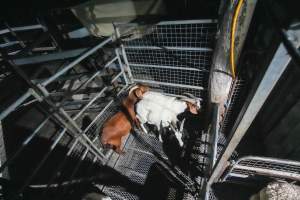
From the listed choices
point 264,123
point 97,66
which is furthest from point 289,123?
point 97,66

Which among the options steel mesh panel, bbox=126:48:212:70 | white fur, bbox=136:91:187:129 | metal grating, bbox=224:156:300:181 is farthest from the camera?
white fur, bbox=136:91:187:129

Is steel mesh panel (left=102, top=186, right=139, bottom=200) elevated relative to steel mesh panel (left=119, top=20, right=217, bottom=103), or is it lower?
lower

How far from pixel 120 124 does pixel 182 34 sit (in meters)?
2.01

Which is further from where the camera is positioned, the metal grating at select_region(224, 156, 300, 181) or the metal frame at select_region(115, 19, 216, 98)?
the metal frame at select_region(115, 19, 216, 98)

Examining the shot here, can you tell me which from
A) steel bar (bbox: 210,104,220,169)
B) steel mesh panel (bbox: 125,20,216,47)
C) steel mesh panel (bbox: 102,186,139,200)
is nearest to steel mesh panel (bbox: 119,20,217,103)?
steel mesh panel (bbox: 125,20,216,47)

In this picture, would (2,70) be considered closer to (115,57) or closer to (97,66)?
(97,66)

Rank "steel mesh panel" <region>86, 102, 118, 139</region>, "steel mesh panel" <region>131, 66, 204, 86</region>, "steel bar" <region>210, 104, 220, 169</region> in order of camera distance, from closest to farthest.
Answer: "steel bar" <region>210, 104, 220, 169</region>
"steel mesh panel" <region>131, 66, 204, 86</region>
"steel mesh panel" <region>86, 102, 118, 139</region>

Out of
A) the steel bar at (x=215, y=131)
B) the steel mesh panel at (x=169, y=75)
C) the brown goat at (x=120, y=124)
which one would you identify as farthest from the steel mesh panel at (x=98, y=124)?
the steel bar at (x=215, y=131)

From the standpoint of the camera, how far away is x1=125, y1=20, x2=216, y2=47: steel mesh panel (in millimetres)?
2727

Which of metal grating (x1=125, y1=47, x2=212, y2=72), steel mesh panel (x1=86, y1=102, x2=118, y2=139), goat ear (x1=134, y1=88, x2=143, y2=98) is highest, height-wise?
metal grating (x1=125, y1=47, x2=212, y2=72)

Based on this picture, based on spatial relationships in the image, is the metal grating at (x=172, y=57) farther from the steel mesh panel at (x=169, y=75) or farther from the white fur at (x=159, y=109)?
the white fur at (x=159, y=109)

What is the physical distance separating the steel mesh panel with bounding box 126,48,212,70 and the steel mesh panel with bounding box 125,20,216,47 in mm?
137

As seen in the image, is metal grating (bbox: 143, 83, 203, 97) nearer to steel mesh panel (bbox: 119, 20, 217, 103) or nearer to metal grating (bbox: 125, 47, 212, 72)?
steel mesh panel (bbox: 119, 20, 217, 103)

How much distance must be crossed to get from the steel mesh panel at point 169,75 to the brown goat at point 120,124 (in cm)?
31
